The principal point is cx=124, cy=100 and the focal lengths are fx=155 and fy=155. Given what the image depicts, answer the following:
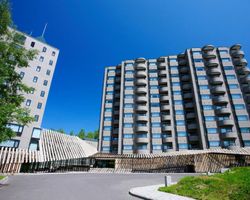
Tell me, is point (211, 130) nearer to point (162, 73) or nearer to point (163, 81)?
point (163, 81)

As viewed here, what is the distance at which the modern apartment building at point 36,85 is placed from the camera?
96.2 ft

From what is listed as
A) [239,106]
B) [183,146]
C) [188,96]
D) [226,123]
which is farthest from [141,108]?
[239,106]

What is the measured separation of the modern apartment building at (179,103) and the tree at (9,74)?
36.5 m

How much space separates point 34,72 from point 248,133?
5518cm

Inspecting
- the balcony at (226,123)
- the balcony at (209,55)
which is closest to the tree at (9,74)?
the balcony at (226,123)

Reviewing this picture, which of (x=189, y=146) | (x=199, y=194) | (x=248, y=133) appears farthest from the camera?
(x=189, y=146)

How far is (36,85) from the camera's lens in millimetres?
35531

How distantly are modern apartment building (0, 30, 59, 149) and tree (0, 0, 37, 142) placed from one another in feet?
62.6

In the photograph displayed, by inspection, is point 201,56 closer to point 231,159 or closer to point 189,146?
point 189,146

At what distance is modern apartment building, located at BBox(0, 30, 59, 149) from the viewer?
29328 mm

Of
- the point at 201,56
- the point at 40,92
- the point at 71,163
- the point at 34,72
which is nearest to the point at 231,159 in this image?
the point at 71,163

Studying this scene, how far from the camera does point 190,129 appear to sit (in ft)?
146

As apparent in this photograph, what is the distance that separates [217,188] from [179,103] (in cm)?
4222

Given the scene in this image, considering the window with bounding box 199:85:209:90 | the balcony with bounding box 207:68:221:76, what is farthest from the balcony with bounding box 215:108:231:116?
the balcony with bounding box 207:68:221:76
